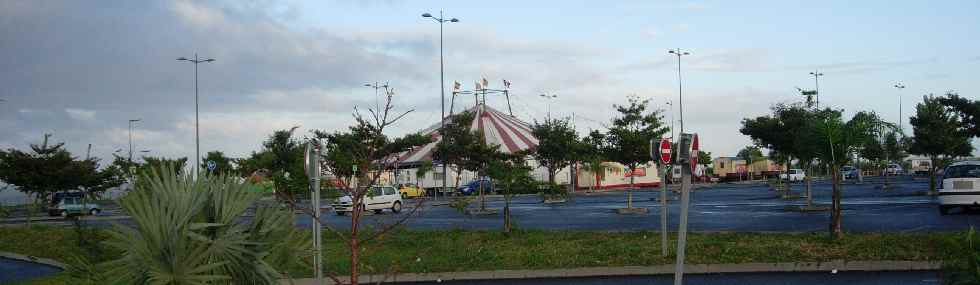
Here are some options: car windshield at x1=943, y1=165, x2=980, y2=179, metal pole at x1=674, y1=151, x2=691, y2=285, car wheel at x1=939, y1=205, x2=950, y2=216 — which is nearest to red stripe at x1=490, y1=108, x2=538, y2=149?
car wheel at x1=939, y1=205, x2=950, y2=216

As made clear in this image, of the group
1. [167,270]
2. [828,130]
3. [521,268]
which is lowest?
[521,268]

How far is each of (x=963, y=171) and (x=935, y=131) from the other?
17.2m

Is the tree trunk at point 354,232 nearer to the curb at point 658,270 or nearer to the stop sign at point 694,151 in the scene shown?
the stop sign at point 694,151

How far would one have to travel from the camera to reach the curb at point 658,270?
40.1 feet

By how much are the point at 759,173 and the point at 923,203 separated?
67099 millimetres

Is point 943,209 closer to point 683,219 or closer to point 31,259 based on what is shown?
point 683,219

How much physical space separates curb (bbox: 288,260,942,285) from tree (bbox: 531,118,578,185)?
30139 millimetres

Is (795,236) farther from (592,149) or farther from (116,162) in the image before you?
(116,162)

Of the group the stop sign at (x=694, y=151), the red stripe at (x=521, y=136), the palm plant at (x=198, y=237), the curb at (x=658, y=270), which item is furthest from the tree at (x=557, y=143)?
the palm plant at (x=198, y=237)

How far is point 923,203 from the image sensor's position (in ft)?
93.0

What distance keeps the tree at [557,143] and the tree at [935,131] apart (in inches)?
622

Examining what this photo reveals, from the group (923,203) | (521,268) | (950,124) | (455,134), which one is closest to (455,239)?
(521,268)

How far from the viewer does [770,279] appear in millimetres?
11672

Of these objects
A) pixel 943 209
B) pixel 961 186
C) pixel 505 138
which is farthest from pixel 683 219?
pixel 505 138
